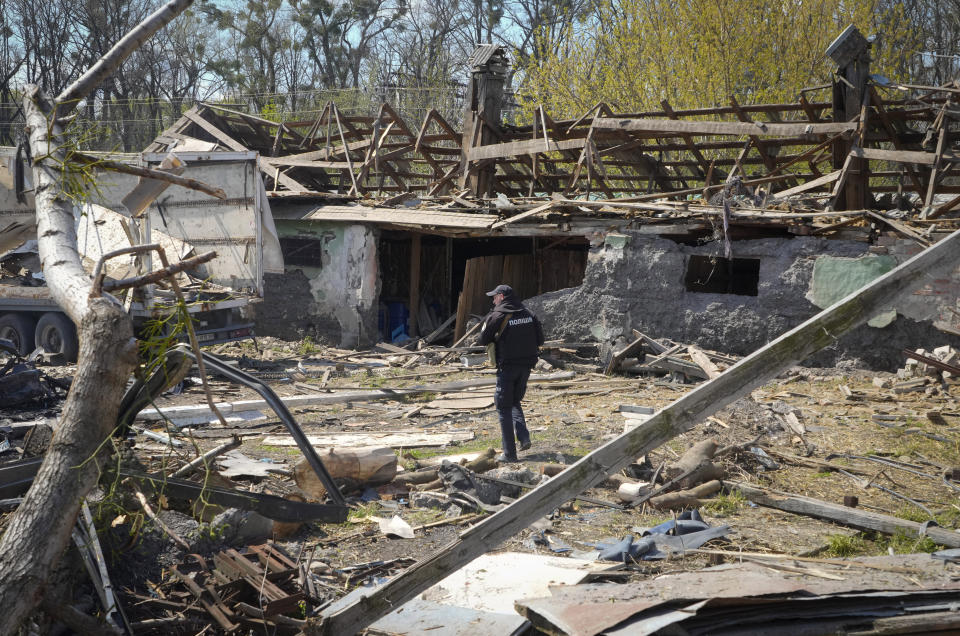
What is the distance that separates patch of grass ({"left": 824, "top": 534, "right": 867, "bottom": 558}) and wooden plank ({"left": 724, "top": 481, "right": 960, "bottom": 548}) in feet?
1.02

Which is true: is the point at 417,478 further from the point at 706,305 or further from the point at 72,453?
the point at 706,305

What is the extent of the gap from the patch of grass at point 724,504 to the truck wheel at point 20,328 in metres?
11.4

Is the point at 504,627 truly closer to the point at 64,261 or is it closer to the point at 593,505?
the point at 593,505

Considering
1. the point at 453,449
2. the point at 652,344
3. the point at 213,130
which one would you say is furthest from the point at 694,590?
the point at 213,130

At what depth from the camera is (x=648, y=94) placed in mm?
23547

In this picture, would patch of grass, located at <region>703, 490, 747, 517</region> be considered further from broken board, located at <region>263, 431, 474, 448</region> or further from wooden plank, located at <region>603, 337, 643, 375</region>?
wooden plank, located at <region>603, 337, 643, 375</region>

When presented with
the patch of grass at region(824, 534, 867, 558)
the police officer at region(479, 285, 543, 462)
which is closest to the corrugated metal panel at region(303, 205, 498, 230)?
the police officer at region(479, 285, 543, 462)

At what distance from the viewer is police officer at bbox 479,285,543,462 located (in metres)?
7.84

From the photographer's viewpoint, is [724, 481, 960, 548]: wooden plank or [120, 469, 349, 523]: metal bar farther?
[724, 481, 960, 548]: wooden plank

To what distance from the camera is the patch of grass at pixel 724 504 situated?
630 cm

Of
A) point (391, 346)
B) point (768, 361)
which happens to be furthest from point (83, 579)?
point (391, 346)

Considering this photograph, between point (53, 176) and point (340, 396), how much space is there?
632 cm

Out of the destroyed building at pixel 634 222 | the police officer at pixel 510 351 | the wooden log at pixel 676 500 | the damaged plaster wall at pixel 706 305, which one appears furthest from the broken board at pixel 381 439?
the destroyed building at pixel 634 222

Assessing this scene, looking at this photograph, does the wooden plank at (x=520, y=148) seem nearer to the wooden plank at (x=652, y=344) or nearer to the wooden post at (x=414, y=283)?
the wooden post at (x=414, y=283)
